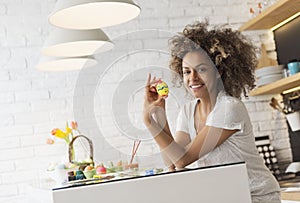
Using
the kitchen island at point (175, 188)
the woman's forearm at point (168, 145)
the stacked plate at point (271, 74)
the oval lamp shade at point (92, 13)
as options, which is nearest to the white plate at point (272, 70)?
the stacked plate at point (271, 74)

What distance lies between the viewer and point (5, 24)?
12.1 feet

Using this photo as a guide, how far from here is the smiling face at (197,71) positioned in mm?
1546

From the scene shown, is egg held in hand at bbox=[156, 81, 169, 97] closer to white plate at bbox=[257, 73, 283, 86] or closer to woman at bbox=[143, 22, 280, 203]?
woman at bbox=[143, 22, 280, 203]

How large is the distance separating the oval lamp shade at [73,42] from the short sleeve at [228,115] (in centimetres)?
88

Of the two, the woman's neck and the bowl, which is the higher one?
the woman's neck

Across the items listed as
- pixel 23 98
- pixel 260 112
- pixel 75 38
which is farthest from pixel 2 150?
pixel 260 112

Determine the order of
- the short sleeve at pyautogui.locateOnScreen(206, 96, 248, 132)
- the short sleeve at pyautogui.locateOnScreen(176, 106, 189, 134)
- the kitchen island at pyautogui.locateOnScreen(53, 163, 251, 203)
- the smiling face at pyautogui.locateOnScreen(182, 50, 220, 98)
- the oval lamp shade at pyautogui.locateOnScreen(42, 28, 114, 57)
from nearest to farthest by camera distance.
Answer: the kitchen island at pyautogui.locateOnScreen(53, 163, 251, 203)
the smiling face at pyautogui.locateOnScreen(182, 50, 220, 98)
the short sleeve at pyautogui.locateOnScreen(206, 96, 248, 132)
the short sleeve at pyautogui.locateOnScreen(176, 106, 189, 134)
the oval lamp shade at pyautogui.locateOnScreen(42, 28, 114, 57)

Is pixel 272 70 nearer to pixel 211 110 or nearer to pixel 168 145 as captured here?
pixel 211 110

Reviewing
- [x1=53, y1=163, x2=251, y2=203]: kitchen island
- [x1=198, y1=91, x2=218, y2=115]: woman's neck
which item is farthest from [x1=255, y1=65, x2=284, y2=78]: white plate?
[x1=53, y1=163, x2=251, y2=203]: kitchen island

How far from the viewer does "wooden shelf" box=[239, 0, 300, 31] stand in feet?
11.2

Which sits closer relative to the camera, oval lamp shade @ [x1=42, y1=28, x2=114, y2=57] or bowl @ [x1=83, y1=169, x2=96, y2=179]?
bowl @ [x1=83, y1=169, x2=96, y2=179]

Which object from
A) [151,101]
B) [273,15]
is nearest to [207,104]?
[151,101]

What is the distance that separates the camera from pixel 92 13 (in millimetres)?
2162

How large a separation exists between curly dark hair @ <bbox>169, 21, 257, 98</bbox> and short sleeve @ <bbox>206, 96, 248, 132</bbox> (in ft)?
0.36
